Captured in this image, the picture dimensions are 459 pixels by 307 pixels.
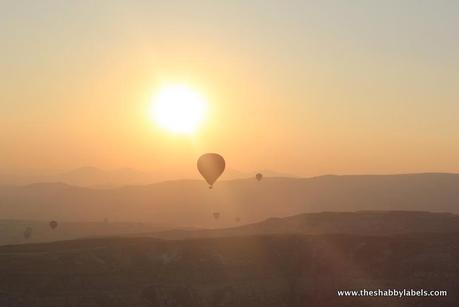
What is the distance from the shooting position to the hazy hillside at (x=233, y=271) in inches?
1961

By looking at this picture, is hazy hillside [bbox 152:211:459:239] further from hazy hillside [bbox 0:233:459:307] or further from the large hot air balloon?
hazy hillside [bbox 0:233:459:307]

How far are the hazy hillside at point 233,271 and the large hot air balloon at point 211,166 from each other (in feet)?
92.2

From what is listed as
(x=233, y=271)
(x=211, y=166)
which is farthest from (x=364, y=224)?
(x=233, y=271)

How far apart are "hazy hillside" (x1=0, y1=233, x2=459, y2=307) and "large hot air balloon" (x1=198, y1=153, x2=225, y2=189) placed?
28.1m

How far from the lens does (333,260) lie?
59.8 meters

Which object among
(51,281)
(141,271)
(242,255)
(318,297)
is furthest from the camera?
(242,255)

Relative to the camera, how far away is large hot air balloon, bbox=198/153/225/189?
9775cm

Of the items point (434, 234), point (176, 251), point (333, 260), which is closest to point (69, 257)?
point (176, 251)

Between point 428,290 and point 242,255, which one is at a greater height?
point 242,255

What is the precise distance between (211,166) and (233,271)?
40003 millimetres

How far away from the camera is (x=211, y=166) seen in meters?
98.1

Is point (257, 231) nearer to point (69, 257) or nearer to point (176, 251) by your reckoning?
point (176, 251)

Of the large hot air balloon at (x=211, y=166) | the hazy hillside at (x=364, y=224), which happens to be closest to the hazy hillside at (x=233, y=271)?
the hazy hillside at (x=364, y=224)

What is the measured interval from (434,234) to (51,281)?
4098 centimetres
